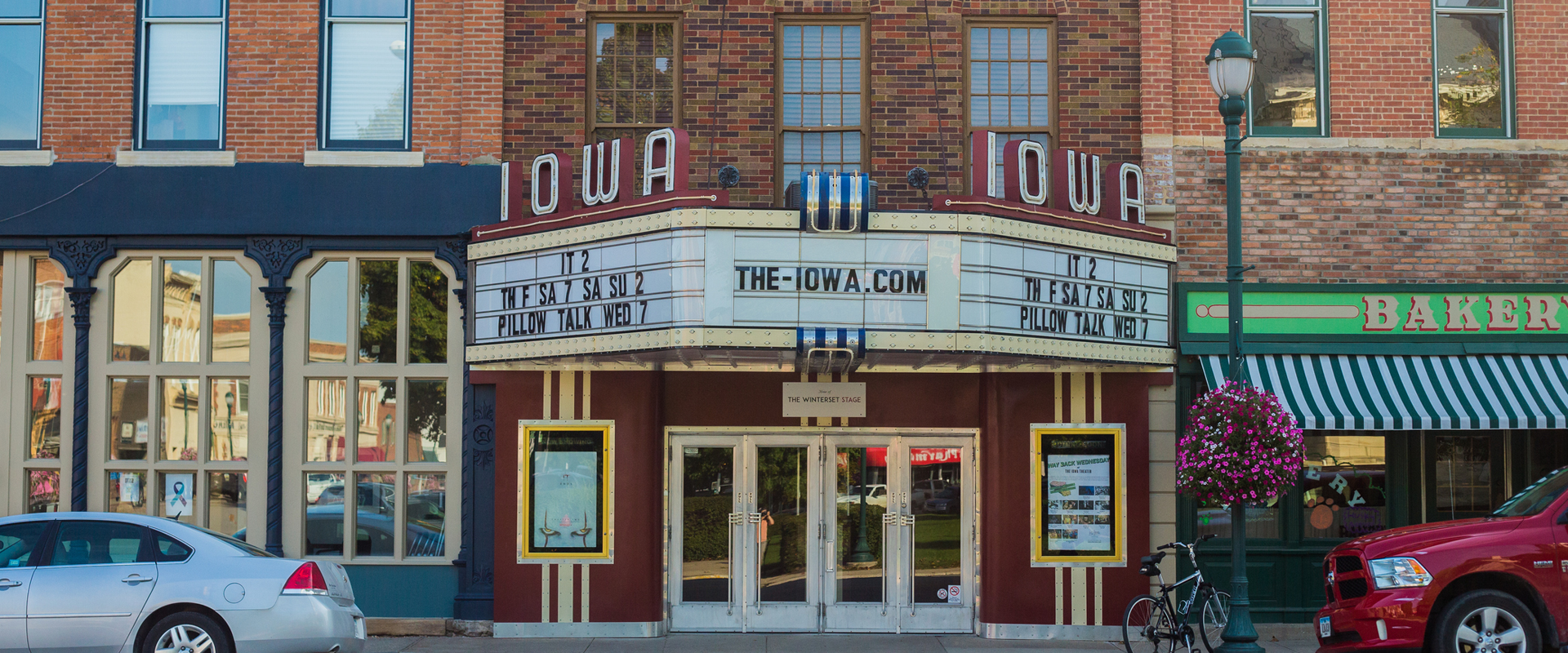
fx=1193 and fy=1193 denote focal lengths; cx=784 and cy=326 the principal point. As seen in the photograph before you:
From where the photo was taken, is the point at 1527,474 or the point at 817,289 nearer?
the point at 817,289

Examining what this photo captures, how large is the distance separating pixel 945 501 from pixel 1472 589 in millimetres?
4888

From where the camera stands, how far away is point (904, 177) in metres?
12.6

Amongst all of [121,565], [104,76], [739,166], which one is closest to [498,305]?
[739,166]

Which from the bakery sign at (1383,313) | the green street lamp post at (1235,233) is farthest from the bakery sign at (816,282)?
the bakery sign at (1383,313)

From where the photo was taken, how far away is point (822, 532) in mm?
12375

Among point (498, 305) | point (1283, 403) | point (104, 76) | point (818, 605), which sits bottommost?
point (818, 605)

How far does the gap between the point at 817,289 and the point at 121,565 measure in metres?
5.79

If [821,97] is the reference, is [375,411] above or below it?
below

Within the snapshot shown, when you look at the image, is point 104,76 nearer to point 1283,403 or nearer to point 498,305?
point 498,305

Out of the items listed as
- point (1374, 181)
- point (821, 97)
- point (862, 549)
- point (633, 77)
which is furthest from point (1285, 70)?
point (633, 77)

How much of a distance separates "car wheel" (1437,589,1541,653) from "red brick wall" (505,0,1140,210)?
5.58 meters

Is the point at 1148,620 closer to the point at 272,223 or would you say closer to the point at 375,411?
the point at 375,411

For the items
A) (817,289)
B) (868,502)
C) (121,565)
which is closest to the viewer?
(121,565)

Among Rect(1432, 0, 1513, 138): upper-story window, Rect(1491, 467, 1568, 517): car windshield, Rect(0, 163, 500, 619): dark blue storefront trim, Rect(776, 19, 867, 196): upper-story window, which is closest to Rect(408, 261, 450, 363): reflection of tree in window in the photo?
Rect(0, 163, 500, 619): dark blue storefront trim
